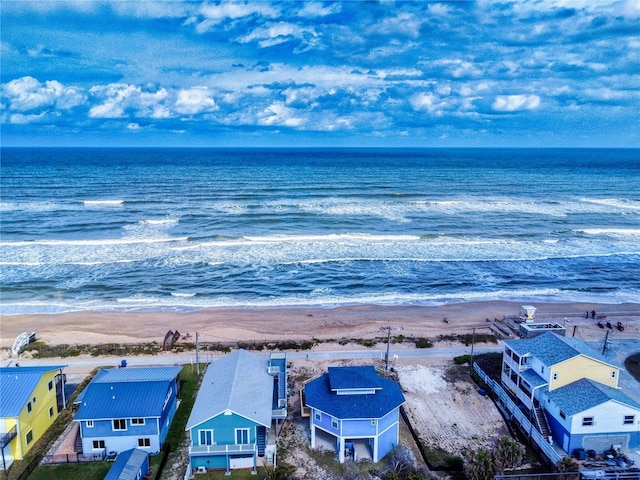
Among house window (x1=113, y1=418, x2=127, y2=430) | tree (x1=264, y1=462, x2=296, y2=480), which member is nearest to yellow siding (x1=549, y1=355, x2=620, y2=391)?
tree (x1=264, y1=462, x2=296, y2=480)

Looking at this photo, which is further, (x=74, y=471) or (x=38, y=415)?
(x=38, y=415)

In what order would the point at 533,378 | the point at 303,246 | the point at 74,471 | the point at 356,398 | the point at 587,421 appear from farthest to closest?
the point at 303,246 < the point at 533,378 < the point at 356,398 < the point at 587,421 < the point at 74,471

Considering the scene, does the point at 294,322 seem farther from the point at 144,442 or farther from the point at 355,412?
the point at 144,442

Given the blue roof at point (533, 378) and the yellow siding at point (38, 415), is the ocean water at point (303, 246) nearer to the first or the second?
the yellow siding at point (38, 415)

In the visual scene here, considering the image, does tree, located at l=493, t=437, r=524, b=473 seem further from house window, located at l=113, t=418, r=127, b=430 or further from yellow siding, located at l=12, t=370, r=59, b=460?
yellow siding, located at l=12, t=370, r=59, b=460

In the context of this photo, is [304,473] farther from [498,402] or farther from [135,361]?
[135,361]

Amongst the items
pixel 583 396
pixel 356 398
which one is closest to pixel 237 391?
pixel 356 398

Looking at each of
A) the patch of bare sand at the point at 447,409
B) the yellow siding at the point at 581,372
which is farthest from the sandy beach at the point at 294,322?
the yellow siding at the point at 581,372

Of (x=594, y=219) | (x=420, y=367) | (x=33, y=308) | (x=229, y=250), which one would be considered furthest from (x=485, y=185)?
(x=33, y=308)
